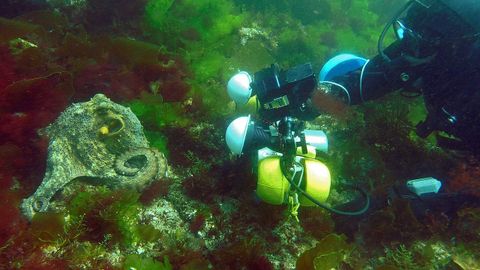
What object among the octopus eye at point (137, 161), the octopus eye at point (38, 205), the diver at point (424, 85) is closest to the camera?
the octopus eye at point (38, 205)

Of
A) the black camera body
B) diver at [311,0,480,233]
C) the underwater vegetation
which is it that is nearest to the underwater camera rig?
the black camera body

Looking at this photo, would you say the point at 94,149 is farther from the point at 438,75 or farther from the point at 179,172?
the point at 438,75

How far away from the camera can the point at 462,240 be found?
3.78 m

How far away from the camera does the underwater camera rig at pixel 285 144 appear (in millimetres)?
3174

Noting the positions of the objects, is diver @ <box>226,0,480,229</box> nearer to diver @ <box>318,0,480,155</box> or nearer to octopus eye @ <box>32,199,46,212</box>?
diver @ <box>318,0,480,155</box>

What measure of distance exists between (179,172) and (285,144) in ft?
5.68

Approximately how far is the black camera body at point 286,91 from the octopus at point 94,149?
1613 mm

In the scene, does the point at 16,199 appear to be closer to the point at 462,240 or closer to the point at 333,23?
the point at 462,240

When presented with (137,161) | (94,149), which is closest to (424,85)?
(137,161)

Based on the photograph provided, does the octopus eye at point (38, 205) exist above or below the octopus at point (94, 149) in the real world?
below

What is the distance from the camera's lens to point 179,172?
4191mm

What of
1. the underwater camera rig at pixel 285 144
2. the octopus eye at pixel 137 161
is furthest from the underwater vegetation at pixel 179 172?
the underwater camera rig at pixel 285 144

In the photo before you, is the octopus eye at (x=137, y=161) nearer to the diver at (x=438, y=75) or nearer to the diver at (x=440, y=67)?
the diver at (x=438, y=75)

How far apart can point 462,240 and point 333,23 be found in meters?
8.16
